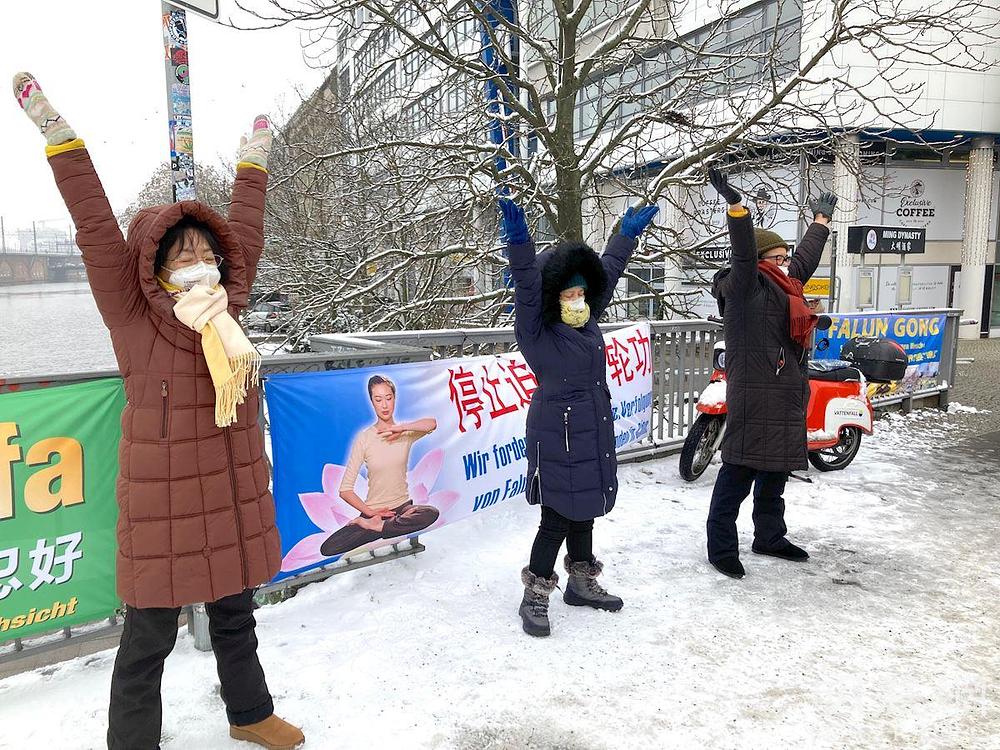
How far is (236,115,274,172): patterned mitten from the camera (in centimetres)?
281

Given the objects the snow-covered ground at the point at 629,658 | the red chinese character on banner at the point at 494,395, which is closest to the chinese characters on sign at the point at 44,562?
the snow-covered ground at the point at 629,658

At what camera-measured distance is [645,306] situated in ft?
31.8

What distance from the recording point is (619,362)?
6.29 meters

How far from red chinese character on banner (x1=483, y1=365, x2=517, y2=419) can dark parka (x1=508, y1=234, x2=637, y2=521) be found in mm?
1355

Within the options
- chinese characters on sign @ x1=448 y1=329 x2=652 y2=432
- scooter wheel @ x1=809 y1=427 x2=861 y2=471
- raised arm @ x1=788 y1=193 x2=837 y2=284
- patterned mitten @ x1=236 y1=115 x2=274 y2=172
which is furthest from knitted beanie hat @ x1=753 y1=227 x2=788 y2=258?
scooter wheel @ x1=809 y1=427 x2=861 y2=471

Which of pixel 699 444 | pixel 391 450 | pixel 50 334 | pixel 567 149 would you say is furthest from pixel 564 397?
pixel 50 334

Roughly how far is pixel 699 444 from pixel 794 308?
7.80 ft

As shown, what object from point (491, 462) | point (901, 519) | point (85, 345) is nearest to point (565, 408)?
point (491, 462)

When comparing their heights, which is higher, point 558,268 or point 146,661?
point 558,268

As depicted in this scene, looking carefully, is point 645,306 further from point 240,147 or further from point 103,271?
point 103,271

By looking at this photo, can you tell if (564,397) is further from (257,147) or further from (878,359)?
(878,359)

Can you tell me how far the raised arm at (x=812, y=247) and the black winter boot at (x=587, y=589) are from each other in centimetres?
226

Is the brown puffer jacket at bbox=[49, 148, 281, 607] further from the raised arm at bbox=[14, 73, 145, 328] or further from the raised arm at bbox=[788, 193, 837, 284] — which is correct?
the raised arm at bbox=[788, 193, 837, 284]

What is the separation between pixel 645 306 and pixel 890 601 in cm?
610
